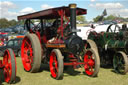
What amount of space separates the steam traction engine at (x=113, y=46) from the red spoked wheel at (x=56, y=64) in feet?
7.23

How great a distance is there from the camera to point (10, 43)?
12.0 meters

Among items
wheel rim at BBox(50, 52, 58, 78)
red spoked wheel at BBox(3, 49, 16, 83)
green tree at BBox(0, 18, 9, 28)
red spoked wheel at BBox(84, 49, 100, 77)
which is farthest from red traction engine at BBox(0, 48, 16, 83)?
green tree at BBox(0, 18, 9, 28)

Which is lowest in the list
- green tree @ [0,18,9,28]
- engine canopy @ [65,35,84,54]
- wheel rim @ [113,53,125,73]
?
wheel rim @ [113,53,125,73]

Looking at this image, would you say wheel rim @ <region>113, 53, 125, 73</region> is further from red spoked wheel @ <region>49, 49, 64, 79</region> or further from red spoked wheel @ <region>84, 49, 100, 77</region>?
red spoked wheel @ <region>49, 49, 64, 79</region>

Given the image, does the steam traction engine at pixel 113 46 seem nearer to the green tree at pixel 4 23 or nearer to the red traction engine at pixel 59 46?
the red traction engine at pixel 59 46

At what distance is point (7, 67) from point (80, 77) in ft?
7.08

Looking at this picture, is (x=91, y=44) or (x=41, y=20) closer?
(x=41, y=20)

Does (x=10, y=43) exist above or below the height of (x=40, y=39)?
below

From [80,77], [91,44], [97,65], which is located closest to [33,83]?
[80,77]

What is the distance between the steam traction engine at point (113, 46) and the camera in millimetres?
5902

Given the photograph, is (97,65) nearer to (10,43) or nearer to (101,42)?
(101,42)

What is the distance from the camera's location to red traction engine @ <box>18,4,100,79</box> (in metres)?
4.94

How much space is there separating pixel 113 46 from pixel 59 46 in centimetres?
246

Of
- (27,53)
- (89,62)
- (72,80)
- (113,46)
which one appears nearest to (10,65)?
(72,80)
